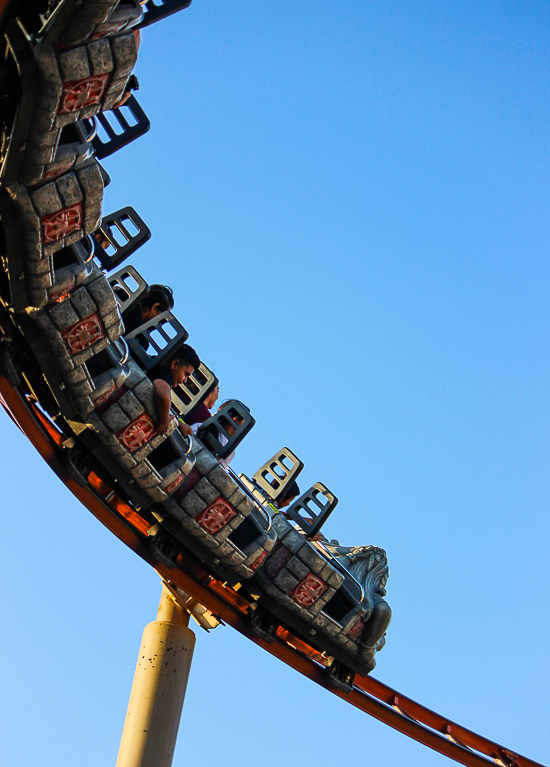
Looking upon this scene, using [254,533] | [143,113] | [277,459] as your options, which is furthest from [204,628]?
[143,113]

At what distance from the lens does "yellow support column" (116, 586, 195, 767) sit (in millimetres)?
8055

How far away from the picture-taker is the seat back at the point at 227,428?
830 centimetres

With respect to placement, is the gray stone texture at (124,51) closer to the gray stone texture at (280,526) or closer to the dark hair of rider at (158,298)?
the dark hair of rider at (158,298)

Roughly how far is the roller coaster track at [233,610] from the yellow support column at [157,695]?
21.3 inches

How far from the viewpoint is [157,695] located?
837cm

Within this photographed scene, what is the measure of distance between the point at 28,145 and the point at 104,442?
9.85 ft

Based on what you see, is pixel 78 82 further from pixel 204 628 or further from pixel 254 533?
pixel 204 628

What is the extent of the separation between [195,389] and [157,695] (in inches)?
133

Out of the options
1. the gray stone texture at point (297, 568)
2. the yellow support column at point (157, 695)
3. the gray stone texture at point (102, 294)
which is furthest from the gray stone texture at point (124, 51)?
the yellow support column at point (157, 695)

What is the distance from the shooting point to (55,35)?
5098 mm

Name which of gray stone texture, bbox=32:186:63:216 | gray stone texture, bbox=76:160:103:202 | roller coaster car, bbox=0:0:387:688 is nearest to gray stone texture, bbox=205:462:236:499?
roller coaster car, bbox=0:0:387:688

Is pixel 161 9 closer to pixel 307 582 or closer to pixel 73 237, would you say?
pixel 73 237

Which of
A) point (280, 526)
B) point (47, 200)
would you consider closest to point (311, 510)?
point (280, 526)

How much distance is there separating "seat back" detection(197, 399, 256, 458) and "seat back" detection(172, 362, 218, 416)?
1.00 ft
